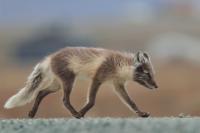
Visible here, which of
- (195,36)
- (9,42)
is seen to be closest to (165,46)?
(195,36)

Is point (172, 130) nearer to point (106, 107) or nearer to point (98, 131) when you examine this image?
point (98, 131)

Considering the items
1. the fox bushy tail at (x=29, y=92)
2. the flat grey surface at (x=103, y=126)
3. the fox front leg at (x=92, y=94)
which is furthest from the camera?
the fox bushy tail at (x=29, y=92)

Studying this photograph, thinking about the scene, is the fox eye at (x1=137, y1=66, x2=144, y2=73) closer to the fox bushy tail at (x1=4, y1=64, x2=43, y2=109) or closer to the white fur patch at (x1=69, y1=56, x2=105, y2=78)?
the white fur patch at (x1=69, y1=56, x2=105, y2=78)

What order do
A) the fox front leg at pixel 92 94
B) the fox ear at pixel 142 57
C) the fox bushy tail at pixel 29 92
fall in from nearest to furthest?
1. the fox front leg at pixel 92 94
2. the fox bushy tail at pixel 29 92
3. the fox ear at pixel 142 57

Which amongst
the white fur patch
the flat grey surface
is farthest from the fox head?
the flat grey surface

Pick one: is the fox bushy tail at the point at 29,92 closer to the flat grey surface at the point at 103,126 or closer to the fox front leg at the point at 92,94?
the fox front leg at the point at 92,94

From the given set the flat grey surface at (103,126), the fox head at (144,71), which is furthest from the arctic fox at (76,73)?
the flat grey surface at (103,126)

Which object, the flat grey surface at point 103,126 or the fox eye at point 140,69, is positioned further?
the fox eye at point 140,69
